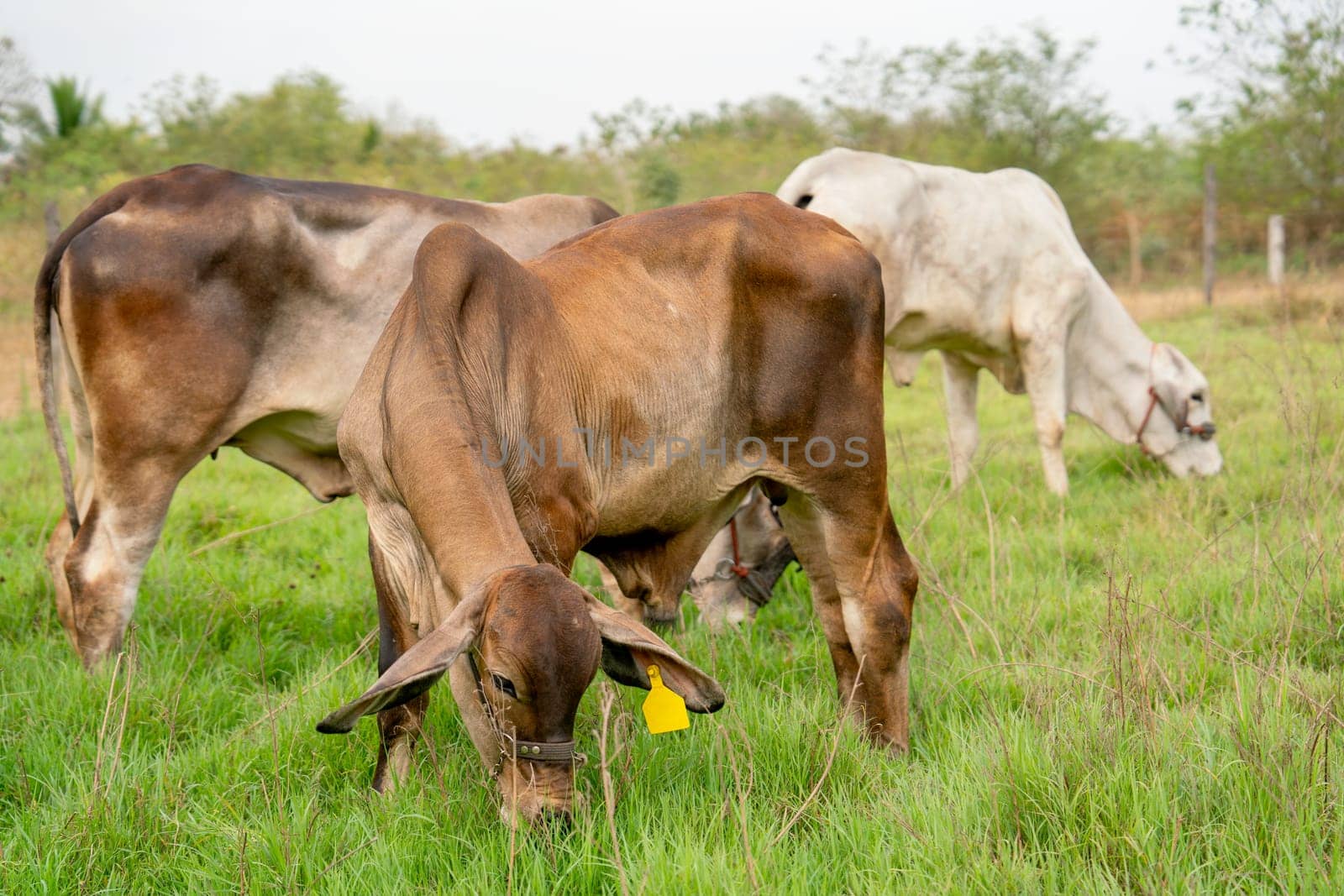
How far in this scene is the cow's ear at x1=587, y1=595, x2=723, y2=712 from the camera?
99.8 inches

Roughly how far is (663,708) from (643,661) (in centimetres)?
11

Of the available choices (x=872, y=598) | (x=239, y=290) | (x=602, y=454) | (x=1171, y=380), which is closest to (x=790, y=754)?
(x=872, y=598)

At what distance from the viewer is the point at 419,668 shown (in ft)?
7.66

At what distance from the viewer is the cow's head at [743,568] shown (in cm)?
480

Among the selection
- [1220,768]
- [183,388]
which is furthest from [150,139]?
[1220,768]

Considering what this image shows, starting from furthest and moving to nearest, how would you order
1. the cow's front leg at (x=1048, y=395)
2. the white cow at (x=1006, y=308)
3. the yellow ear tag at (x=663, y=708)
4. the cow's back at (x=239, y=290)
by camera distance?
the cow's front leg at (x=1048, y=395), the white cow at (x=1006, y=308), the cow's back at (x=239, y=290), the yellow ear tag at (x=663, y=708)

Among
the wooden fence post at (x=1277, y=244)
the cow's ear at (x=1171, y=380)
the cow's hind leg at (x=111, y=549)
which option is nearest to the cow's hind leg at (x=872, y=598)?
the cow's hind leg at (x=111, y=549)

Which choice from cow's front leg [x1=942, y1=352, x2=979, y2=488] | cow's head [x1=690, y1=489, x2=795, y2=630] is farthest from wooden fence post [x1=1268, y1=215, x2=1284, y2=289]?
cow's head [x1=690, y1=489, x2=795, y2=630]

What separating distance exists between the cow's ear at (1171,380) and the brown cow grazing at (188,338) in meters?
→ 4.81

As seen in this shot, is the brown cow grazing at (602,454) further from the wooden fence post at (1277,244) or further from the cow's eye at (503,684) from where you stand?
the wooden fence post at (1277,244)

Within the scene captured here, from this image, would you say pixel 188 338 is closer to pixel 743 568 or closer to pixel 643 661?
pixel 743 568

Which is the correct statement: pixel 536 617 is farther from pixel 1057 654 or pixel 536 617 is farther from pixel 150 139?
pixel 150 139

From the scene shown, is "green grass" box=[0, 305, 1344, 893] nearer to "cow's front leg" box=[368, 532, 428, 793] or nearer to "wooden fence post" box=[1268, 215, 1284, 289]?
"cow's front leg" box=[368, 532, 428, 793]

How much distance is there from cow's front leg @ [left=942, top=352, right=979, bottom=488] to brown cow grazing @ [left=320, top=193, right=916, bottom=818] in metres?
3.86
